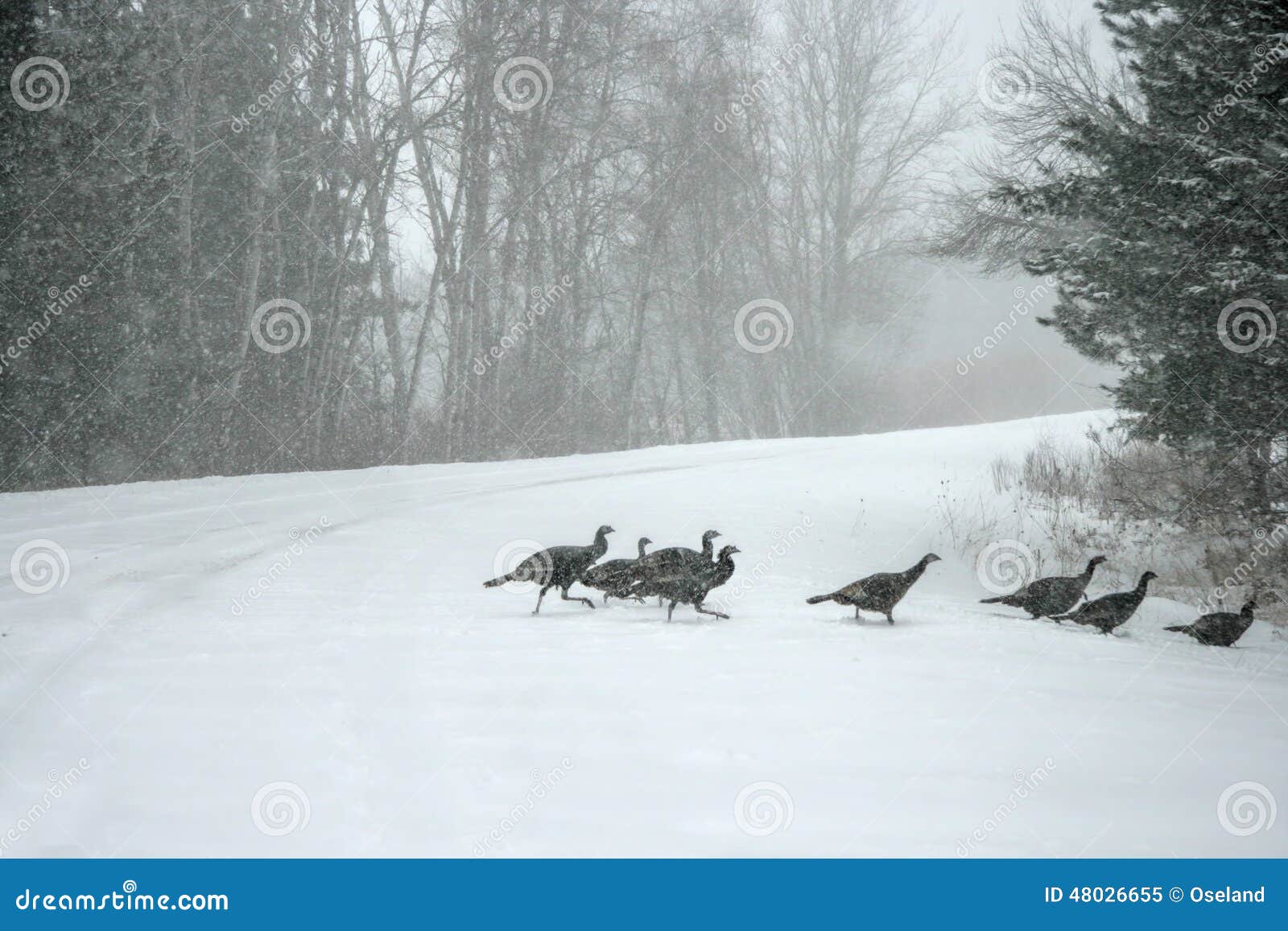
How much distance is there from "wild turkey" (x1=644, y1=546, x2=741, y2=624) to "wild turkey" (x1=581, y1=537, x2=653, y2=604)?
12.1 inches

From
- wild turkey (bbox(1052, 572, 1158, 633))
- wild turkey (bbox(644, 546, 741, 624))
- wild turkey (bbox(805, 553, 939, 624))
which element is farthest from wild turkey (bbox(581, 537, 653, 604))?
wild turkey (bbox(1052, 572, 1158, 633))

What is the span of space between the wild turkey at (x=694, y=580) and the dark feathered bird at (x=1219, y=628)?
3.21 m

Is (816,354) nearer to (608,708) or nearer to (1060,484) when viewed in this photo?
(1060,484)

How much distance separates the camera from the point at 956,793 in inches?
131

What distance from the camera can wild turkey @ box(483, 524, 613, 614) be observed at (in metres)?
6.66

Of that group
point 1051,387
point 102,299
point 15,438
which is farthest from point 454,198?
point 1051,387

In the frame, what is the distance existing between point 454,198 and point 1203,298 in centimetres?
1734

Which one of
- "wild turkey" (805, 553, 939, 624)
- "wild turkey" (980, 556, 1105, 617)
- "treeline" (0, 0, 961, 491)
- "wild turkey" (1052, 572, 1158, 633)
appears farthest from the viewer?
"treeline" (0, 0, 961, 491)

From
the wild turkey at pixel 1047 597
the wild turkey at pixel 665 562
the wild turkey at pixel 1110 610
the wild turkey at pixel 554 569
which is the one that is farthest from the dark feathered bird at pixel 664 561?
the wild turkey at pixel 1110 610

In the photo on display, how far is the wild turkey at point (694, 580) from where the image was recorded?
6285mm

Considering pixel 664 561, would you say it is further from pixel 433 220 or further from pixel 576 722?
pixel 433 220

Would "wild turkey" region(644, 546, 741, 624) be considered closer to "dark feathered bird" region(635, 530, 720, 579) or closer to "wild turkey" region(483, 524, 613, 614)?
"dark feathered bird" region(635, 530, 720, 579)

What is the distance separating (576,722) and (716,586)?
2.61 metres

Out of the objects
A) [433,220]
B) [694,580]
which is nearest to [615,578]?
[694,580]
